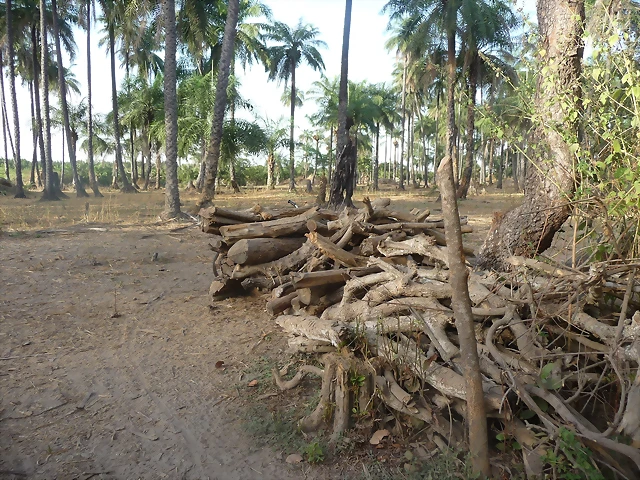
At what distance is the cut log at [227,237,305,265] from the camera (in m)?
5.62

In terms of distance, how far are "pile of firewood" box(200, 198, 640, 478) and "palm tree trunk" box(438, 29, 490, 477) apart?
18 cm

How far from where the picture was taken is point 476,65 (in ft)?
79.4

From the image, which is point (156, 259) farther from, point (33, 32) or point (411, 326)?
point (33, 32)

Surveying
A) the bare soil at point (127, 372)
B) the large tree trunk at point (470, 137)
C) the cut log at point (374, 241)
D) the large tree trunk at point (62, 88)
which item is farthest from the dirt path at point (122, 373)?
the large tree trunk at point (62, 88)

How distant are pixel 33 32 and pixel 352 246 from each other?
2916 cm

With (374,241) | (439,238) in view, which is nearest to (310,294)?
(374,241)

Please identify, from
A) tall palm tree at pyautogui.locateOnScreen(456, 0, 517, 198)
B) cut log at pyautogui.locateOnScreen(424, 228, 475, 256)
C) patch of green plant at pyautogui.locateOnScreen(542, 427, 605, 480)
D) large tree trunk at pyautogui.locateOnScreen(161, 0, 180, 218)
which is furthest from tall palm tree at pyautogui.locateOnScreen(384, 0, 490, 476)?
tall palm tree at pyautogui.locateOnScreen(456, 0, 517, 198)

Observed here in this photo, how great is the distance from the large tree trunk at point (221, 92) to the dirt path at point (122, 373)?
21.2 ft

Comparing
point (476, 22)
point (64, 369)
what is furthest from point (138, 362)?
point (476, 22)

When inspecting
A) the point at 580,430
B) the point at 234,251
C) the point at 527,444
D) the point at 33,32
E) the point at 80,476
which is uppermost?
the point at 33,32

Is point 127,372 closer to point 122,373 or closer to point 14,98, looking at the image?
point 122,373

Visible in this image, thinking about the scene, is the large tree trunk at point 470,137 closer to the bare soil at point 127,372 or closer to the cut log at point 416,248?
the bare soil at point 127,372

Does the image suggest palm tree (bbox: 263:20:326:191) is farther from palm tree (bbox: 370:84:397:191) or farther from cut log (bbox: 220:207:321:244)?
cut log (bbox: 220:207:321:244)

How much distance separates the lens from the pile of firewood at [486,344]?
100 inches
